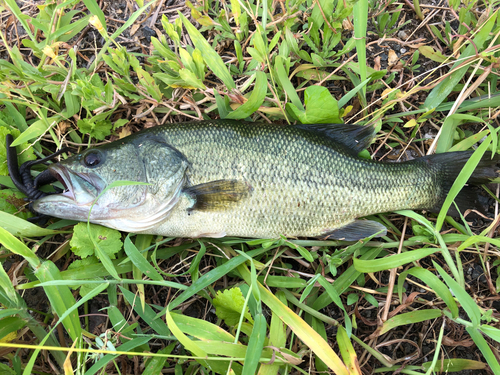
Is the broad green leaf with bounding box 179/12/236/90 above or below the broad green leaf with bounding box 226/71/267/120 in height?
above

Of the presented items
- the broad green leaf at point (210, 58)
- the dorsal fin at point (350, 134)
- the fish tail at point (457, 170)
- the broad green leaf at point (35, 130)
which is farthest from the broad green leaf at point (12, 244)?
the fish tail at point (457, 170)

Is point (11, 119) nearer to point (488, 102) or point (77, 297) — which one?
point (77, 297)

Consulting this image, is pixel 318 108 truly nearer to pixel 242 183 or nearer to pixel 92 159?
pixel 242 183

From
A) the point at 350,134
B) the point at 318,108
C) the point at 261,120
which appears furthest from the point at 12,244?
the point at 350,134

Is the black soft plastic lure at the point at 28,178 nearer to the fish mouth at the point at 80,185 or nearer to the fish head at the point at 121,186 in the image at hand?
the fish head at the point at 121,186

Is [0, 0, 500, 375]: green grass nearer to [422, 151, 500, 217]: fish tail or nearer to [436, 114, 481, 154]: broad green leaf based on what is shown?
[436, 114, 481, 154]: broad green leaf

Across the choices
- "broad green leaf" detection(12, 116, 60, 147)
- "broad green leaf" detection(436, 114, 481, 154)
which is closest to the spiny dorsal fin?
"broad green leaf" detection(12, 116, 60, 147)
